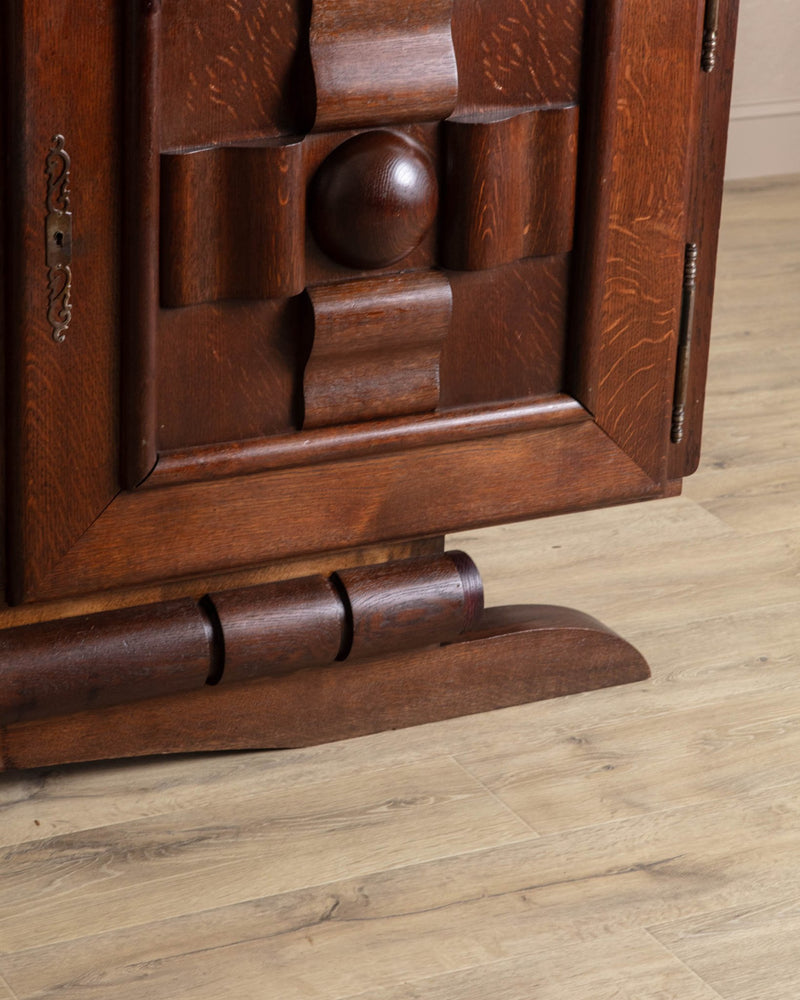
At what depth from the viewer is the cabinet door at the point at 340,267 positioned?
3.44ft

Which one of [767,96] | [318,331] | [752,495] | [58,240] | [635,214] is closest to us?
[58,240]

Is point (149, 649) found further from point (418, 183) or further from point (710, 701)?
point (710, 701)

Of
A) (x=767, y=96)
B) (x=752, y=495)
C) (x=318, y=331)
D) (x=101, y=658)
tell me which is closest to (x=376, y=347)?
(x=318, y=331)

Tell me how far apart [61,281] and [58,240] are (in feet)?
0.09

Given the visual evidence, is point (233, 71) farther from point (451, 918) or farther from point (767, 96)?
point (767, 96)

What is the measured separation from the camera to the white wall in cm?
320

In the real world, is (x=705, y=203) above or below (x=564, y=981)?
above

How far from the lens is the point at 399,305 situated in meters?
1.18

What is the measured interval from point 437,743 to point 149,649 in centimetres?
28

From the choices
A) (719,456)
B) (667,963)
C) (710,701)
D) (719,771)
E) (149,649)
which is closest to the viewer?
(667,963)

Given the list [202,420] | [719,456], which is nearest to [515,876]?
[202,420]

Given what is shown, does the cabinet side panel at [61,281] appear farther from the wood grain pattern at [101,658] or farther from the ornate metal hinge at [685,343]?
the ornate metal hinge at [685,343]

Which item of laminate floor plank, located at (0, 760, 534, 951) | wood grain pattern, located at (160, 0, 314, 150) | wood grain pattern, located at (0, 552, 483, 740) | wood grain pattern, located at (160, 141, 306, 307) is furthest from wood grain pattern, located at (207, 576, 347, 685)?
wood grain pattern, located at (160, 0, 314, 150)

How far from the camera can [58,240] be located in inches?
41.0
